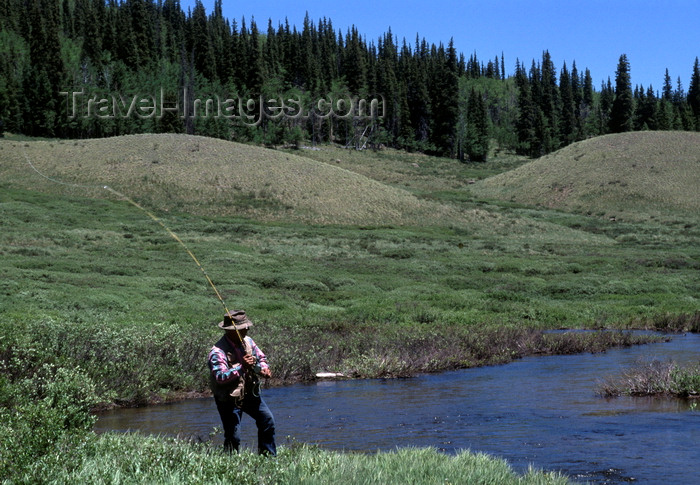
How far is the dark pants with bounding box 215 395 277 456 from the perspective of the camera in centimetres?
932

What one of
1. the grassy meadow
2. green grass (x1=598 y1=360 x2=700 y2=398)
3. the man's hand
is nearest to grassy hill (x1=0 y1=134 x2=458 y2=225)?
the grassy meadow

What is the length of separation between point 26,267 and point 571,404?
30.4 meters

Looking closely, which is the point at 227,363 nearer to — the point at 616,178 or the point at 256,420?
the point at 256,420

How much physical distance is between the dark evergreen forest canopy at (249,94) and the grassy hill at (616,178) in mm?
36295

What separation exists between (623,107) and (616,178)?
52.9 m

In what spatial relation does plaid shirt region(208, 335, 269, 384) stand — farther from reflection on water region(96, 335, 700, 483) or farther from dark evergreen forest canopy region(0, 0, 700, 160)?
dark evergreen forest canopy region(0, 0, 700, 160)

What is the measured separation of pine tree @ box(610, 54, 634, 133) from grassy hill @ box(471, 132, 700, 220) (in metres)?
29.6

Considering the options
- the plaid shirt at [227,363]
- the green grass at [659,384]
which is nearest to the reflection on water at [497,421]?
the green grass at [659,384]

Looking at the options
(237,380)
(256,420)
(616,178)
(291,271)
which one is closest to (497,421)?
(256,420)

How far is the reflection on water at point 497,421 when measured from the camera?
10.7m

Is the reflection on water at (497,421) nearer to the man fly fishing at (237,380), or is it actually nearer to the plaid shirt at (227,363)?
the man fly fishing at (237,380)

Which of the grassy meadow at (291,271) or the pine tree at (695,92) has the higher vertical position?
the pine tree at (695,92)

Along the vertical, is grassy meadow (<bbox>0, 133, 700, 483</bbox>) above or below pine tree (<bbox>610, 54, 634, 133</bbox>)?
below

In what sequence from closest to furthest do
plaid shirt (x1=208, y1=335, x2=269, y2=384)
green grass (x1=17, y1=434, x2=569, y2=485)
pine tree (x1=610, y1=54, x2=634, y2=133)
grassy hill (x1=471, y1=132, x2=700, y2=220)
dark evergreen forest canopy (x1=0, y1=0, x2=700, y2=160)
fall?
green grass (x1=17, y1=434, x2=569, y2=485)
plaid shirt (x1=208, y1=335, x2=269, y2=384)
grassy hill (x1=471, y1=132, x2=700, y2=220)
dark evergreen forest canopy (x1=0, y1=0, x2=700, y2=160)
pine tree (x1=610, y1=54, x2=634, y2=133)
